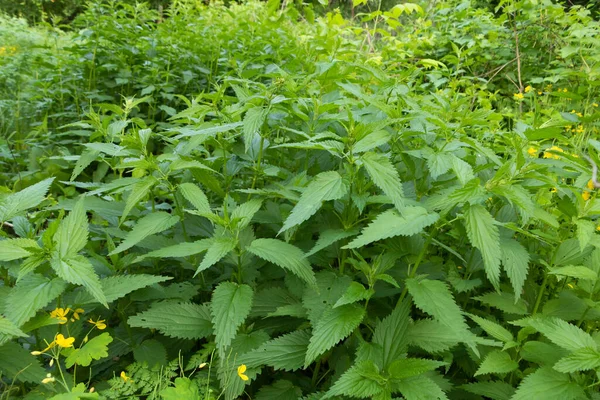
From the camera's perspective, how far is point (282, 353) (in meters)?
1.16

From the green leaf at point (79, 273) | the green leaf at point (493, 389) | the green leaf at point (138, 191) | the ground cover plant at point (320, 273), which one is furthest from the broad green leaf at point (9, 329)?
the green leaf at point (493, 389)

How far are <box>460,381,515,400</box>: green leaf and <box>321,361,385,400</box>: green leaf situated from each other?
14.5 inches

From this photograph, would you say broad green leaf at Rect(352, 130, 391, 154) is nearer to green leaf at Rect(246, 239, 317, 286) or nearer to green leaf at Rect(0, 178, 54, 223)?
green leaf at Rect(246, 239, 317, 286)

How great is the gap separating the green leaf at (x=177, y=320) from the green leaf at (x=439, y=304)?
64 centimetres

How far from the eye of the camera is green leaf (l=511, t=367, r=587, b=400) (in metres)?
1.01

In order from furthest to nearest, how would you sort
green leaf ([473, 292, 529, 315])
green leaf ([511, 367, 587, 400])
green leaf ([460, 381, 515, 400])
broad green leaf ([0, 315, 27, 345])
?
green leaf ([473, 292, 529, 315]), green leaf ([460, 381, 515, 400]), green leaf ([511, 367, 587, 400]), broad green leaf ([0, 315, 27, 345])

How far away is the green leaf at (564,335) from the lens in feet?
3.39

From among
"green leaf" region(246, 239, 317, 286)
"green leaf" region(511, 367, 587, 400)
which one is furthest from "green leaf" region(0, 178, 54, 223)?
"green leaf" region(511, 367, 587, 400)

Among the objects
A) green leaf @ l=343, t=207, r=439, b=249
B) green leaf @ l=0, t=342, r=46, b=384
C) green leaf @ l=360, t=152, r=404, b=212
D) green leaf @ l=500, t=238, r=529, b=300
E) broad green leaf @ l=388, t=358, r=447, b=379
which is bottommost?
green leaf @ l=0, t=342, r=46, b=384

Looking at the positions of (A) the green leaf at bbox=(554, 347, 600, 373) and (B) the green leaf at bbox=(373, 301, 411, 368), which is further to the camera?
(B) the green leaf at bbox=(373, 301, 411, 368)

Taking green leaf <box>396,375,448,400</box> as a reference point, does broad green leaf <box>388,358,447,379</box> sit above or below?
above

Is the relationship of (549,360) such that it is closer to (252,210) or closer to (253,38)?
(252,210)

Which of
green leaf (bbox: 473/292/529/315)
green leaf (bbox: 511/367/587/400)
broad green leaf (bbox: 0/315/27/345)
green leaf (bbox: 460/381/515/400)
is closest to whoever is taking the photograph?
broad green leaf (bbox: 0/315/27/345)

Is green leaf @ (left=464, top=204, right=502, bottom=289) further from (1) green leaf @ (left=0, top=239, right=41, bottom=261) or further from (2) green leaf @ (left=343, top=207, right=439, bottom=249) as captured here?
(1) green leaf @ (left=0, top=239, right=41, bottom=261)
